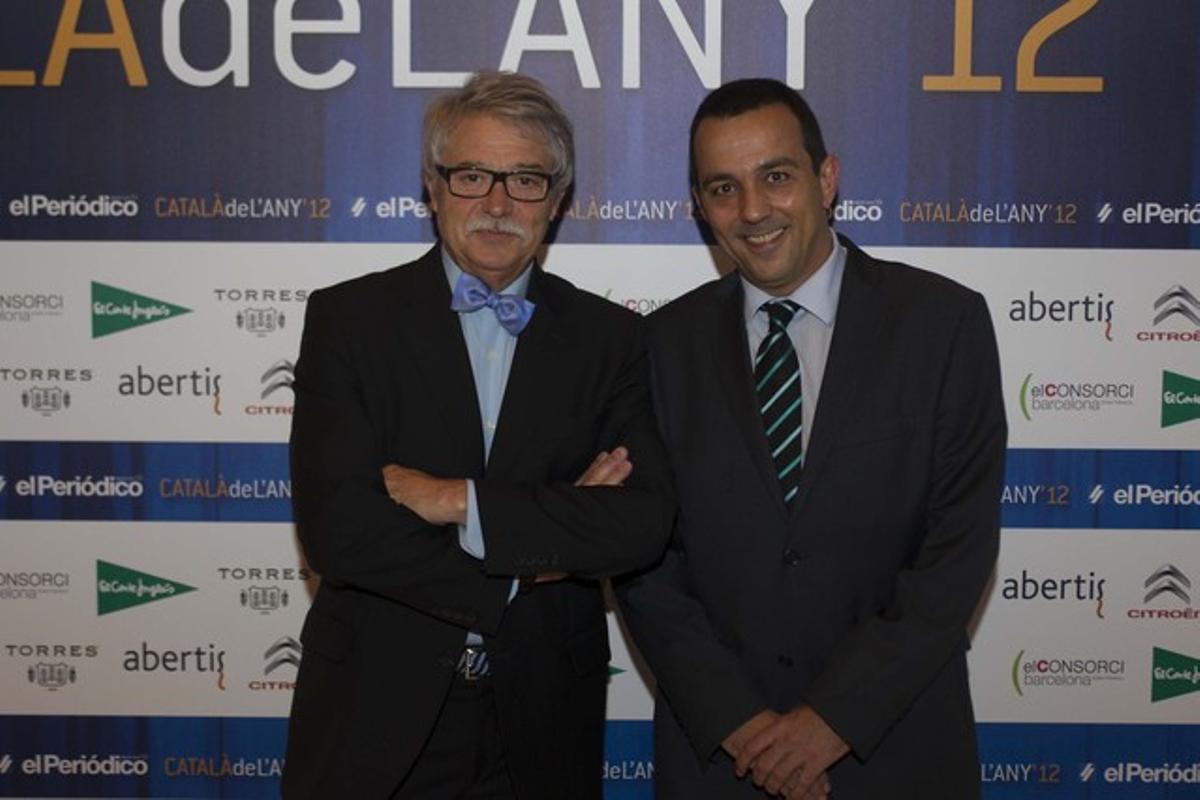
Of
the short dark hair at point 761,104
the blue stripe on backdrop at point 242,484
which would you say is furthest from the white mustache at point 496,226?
the blue stripe on backdrop at point 242,484

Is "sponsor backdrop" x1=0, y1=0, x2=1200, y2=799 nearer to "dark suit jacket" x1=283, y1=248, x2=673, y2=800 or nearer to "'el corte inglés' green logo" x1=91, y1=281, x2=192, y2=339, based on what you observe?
"'el corte inglés' green logo" x1=91, y1=281, x2=192, y2=339

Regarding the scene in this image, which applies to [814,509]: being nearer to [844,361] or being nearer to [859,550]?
[859,550]

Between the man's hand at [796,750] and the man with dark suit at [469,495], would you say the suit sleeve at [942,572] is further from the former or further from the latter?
the man with dark suit at [469,495]

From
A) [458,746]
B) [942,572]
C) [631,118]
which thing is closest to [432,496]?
[458,746]

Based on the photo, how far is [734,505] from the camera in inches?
97.0

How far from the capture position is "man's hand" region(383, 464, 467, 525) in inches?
89.6

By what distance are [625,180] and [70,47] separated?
164 centimetres

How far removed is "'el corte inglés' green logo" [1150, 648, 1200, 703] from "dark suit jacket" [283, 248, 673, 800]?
1984mm

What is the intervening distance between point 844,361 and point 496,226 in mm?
748

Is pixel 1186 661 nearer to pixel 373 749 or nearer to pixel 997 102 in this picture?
pixel 997 102

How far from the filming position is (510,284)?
8.38ft

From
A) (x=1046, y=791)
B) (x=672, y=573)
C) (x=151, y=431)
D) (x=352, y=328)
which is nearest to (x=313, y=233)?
(x=151, y=431)

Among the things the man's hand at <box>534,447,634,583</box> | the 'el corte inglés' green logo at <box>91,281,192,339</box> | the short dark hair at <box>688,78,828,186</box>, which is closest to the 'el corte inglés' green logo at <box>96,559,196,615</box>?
the 'el corte inglés' green logo at <box>91,281,192,339</box>

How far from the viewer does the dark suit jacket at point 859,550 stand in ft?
7.84
